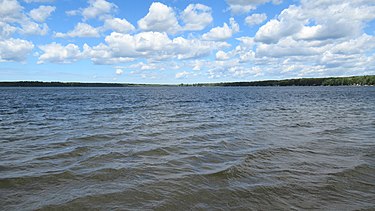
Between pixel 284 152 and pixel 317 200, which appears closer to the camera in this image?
pixel 317 200

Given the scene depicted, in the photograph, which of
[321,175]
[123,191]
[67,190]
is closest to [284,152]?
[321,175]

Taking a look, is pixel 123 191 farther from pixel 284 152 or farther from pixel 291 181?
pixel 284 152

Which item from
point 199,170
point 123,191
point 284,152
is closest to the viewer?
point 123,191

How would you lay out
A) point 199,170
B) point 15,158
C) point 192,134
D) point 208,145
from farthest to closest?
point 192,134 → point 208,145 → point 15,158 → point 199,170

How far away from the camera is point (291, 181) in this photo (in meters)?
8.17

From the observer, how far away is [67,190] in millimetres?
7484

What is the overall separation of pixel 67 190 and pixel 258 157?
22.8 ft

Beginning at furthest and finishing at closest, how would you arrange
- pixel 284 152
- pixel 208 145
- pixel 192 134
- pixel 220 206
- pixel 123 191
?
pixel 192 134
pixel 208 145
pixel 284 152
pixel 123 191
pixel 220 206

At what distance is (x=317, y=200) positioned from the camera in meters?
6.88

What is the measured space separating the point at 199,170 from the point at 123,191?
2.81m

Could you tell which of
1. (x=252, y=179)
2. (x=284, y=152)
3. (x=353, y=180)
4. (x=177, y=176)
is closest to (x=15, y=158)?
(x=177, y=176)

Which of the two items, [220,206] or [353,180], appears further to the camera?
[353,180]

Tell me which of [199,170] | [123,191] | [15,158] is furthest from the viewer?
[15,158]

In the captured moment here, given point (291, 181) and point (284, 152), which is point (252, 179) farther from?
point (284, 152)
